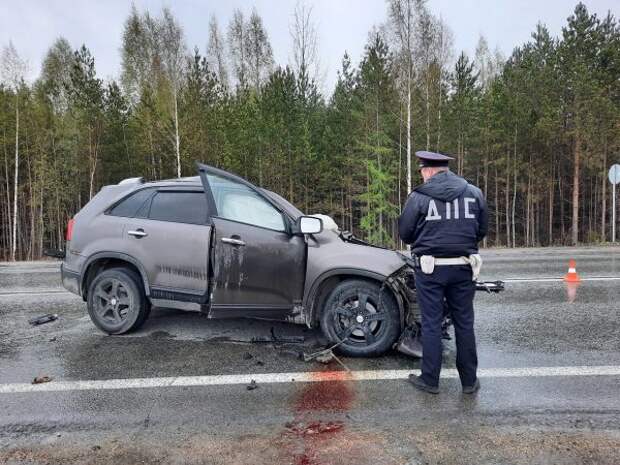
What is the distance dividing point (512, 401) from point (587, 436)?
57 cm

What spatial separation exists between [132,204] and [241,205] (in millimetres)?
1414

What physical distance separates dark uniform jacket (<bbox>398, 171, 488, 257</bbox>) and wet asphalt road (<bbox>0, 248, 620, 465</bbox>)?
1.14 metres

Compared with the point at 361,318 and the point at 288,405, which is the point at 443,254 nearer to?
the point at 361,318

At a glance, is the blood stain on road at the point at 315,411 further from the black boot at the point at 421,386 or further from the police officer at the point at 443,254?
the police officer at the point at 443,254

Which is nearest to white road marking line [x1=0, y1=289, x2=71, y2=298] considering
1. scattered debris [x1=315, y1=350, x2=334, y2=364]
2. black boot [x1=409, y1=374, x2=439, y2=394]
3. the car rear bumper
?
the car rear bumper

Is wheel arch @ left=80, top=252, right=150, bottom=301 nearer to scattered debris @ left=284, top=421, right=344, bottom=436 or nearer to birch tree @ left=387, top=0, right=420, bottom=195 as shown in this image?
scattered debris @ left=284, top=421, right=344, bottom=436

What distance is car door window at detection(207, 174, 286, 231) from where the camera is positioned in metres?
4.52

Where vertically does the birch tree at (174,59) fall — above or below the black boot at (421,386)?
above

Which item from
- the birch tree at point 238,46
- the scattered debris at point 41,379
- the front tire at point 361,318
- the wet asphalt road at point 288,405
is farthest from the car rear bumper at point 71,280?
the birch tree at point 238,46

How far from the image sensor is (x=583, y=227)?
36.0m

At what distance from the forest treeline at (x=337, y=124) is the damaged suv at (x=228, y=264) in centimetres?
2012

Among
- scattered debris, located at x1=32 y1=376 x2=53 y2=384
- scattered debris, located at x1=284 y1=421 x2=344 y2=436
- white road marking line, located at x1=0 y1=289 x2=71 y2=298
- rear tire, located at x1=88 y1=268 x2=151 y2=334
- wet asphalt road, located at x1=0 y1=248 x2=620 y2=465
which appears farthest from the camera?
white road marking line, located at x1=0 y1=289 x2=71 y2=298

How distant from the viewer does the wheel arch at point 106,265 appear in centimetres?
483

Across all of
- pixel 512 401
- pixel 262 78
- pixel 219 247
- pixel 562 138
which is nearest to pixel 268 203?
pixel 219 247
